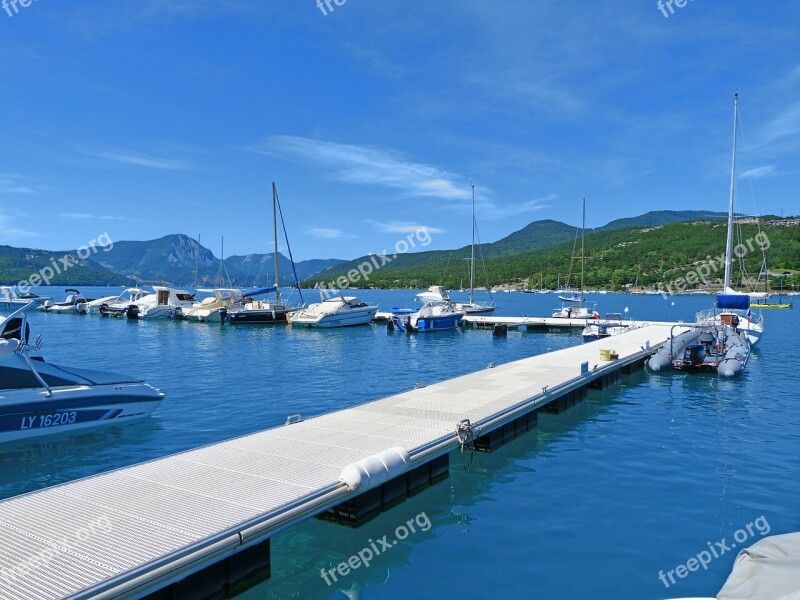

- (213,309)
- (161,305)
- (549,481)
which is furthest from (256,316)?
(549,481)

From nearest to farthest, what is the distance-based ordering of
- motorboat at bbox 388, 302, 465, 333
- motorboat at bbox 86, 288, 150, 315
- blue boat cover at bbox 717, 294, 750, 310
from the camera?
blue boat cover at bbox 717, 294, 750, 310 → motorboat at bbox 388, 302, 465, 333 → motorboat at bbox 86, 288, 150, 315

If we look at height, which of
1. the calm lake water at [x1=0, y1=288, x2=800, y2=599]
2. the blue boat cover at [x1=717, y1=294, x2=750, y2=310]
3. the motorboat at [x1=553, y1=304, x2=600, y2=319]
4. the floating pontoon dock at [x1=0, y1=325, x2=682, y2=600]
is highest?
the blue boat cover at [x1=717, y1=294, x2=750, y2=310]

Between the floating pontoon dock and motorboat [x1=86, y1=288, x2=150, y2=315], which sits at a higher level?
motorboat [x1=86, y1=288, x2=150, y2=315]

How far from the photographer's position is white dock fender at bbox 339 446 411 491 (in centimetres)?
909

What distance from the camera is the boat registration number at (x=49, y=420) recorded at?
14625 millimetres

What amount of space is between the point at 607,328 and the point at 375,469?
41.0m

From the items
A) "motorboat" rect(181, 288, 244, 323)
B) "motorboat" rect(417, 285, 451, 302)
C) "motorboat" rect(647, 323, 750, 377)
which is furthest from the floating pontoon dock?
"motorboat" rect(181, 288, 244, 323)

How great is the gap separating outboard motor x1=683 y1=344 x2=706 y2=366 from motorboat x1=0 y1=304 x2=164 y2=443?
24713 mm

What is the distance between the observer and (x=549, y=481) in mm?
12602

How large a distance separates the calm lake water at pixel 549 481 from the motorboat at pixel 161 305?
40.4 meters

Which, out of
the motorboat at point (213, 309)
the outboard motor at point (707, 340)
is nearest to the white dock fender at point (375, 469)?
the outboard motor at point (707, 340)

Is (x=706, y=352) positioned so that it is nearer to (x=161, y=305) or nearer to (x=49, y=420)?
(x=49, y=420)

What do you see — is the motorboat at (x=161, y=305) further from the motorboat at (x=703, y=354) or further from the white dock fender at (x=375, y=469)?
the white dock fender at (x=375, y=469)

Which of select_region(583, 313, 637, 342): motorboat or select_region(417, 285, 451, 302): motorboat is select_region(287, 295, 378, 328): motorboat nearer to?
select_region(417, 285, 451, 302): motorboat
